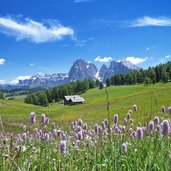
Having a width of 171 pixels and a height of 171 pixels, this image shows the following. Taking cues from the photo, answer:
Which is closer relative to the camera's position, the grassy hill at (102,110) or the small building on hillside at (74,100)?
the grassy hill at (102,110)

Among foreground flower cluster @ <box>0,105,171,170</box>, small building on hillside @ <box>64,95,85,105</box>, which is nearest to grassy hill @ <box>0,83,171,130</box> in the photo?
foreground flower cluster @ <box>0,105,171,170</box>

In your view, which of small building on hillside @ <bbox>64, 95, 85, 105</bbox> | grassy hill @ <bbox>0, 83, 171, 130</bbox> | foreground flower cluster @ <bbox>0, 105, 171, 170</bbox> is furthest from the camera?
small building on hillside @ <bbox>64, 95, 85, 105</bbox>

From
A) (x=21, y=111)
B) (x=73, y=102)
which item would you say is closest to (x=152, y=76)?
(x=73, y=102)

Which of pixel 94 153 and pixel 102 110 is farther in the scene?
pixel 102 110

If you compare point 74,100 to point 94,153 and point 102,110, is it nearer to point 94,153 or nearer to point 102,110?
point 102,110

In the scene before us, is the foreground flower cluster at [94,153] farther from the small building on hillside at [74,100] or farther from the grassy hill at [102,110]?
the small building on hillside at [74,100]

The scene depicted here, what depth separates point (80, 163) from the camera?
6203 mm

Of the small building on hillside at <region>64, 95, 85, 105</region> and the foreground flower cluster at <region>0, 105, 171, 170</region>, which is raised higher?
the foreground flower cluster at <region>0, 105, 171, 170</region>

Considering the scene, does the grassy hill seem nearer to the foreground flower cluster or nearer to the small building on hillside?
the foreground flower cluster

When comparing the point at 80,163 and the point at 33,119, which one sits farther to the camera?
the point at 80,163

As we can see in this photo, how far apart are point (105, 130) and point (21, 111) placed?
106819 millimetres

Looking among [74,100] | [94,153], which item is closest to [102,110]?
[94,153]

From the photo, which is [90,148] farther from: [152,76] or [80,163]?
[152,76]

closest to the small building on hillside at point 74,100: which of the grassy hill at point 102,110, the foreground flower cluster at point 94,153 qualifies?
the grassy hill at point 102,110
